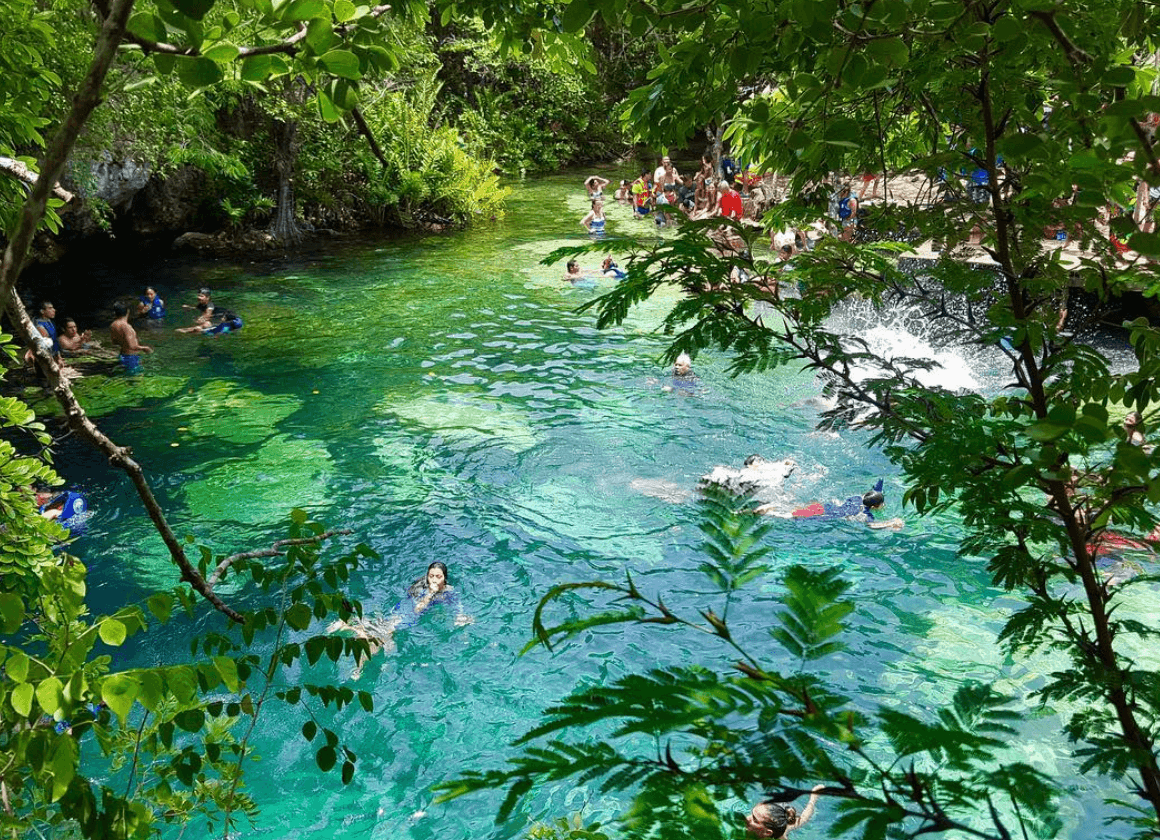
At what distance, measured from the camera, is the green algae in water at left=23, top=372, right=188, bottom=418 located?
12.1m

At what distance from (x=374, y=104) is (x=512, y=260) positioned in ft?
19.7

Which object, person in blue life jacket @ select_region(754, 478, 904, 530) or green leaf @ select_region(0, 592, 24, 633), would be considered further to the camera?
person in blue life jacket @ select_region(754, 478, 904, 530)

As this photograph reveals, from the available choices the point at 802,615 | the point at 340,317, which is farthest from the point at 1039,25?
the point at 340,317

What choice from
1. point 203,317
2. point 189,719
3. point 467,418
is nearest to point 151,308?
point 203,317

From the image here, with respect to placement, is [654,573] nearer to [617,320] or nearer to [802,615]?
[617,320]

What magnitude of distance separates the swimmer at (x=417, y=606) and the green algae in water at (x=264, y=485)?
2.16m

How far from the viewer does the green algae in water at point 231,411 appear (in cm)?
1180

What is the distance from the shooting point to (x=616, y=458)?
11094 mm

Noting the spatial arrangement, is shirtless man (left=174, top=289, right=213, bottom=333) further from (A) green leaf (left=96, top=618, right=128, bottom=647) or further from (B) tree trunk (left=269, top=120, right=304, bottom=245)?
(A) green leaf (left=96, top=618, right=128, bottom=647)

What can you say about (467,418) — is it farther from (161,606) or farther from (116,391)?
(161,606)

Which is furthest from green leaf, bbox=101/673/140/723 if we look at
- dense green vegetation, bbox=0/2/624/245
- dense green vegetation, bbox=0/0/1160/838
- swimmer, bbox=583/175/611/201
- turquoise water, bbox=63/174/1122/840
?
swimmer, bbox=583/175/611/201

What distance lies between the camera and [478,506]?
9992mm

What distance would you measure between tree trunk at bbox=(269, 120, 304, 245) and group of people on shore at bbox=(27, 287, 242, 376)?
18.2 feet

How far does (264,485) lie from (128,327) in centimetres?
573
